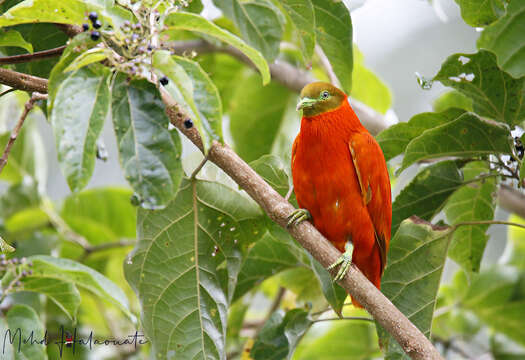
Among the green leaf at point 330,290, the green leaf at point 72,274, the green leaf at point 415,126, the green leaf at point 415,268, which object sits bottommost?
the green leaf at point 72,274

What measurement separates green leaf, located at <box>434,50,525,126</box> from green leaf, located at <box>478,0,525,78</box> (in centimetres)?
4

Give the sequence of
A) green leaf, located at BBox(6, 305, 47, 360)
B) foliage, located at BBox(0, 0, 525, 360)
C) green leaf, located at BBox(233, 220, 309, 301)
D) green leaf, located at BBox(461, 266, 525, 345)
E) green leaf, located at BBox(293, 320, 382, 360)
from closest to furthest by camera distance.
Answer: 1. foliage, located at BBox(0, 0, 525, 360)
2. green leaf, located at BBox(6, 305, 47, 360)
3. green leaf, located at BBox(233, 220, 309, 301)
4. green leaf, located at BBox(293, 320, 382, 360)
5. green leaf, located at BBox(461, 266, 525, 345)

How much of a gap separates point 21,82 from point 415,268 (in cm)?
131

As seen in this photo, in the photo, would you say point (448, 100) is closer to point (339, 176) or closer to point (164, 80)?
point (339, 176)

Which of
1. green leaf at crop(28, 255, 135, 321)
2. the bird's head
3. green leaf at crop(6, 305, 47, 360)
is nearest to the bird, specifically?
the bird's head

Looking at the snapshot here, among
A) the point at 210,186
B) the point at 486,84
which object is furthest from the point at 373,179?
the point at 210,186

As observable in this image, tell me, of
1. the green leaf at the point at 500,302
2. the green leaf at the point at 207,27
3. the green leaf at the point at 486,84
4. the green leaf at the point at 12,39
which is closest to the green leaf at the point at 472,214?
the green leaf at the point at 486,84

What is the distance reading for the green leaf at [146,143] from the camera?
128 centimetres

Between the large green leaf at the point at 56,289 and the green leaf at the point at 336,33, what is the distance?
1.14m

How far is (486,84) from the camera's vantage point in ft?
6.28

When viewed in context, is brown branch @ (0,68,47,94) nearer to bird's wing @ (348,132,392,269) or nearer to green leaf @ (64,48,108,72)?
green leaf @ (64,48,108,72)

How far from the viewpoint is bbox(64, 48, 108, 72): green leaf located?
124 cm

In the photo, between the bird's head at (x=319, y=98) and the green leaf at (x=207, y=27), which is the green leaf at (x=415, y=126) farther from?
the green leaf at (x=207, y=27)

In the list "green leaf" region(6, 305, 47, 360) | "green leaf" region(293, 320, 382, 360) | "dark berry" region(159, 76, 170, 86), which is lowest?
"green leaf" region(293, 320, 382, 360)
